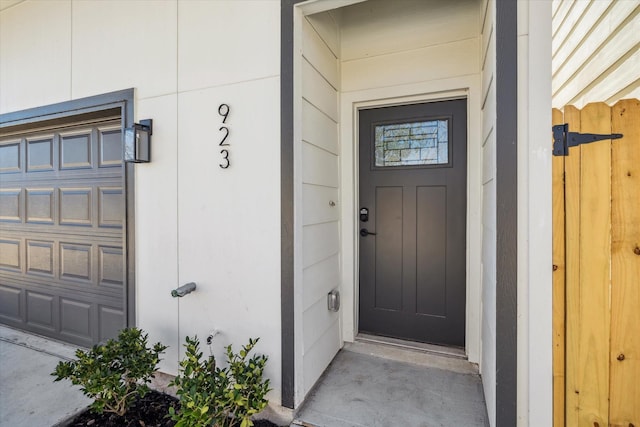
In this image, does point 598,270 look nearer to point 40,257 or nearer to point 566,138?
point 566,138

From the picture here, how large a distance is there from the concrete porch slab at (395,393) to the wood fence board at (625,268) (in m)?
0.65

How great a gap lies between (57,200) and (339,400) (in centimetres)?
307

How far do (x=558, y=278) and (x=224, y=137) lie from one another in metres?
2.00

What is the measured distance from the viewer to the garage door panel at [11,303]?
10.3ft

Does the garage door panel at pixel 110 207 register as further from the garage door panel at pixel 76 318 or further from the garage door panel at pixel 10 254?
the garage door panel at pixel 10 254

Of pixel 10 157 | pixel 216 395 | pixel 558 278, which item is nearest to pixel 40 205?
pixel 10 157

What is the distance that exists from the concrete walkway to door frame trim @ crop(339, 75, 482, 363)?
2.00 m

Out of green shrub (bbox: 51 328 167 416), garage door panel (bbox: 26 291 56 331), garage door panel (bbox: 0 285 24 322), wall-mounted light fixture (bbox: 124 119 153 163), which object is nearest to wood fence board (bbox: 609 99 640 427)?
green shrub (bbox: 51 328 167 416)

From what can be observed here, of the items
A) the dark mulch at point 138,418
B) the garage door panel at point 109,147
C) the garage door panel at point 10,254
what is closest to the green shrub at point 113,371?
the dark mulch at point 138,418

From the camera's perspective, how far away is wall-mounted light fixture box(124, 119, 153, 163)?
2133 mm

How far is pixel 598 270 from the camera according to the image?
144cm

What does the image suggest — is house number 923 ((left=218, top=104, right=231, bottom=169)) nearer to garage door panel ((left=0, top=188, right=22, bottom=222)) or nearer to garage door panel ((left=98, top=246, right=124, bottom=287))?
garage door panel ((left=98, top=246, right=124, bottom=287))

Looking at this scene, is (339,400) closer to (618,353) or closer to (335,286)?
(335,286)

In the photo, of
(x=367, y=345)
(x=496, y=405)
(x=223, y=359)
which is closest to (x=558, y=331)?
(x=496, y=405)
